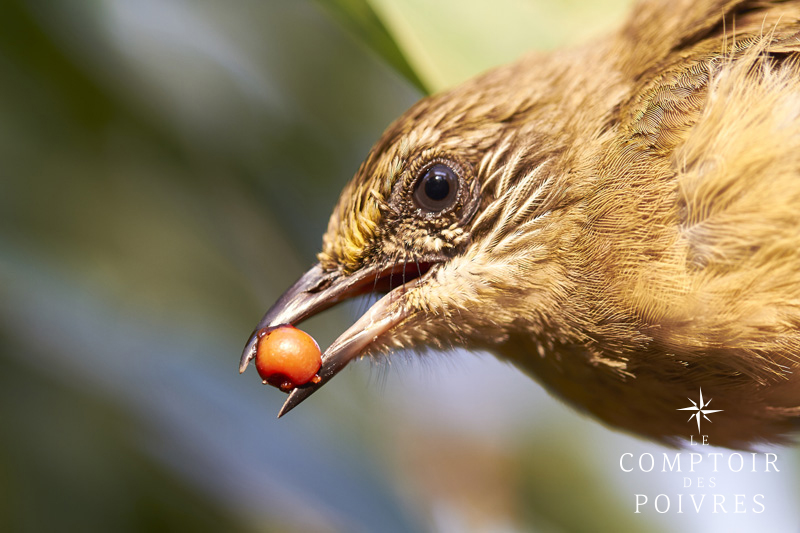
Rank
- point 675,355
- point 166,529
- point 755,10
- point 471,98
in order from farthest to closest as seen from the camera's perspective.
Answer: point 166,529
point 471,98
point 755,10
point 675,355

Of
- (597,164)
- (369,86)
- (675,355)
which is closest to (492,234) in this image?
(597,164)

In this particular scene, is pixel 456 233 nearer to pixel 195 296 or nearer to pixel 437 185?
pixel 437 185

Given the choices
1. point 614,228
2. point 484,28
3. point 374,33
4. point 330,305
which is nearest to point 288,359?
point 330,305

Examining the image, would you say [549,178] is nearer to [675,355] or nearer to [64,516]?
[675,355]

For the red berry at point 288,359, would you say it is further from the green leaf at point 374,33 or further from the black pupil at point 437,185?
the green leaf at point 374,33

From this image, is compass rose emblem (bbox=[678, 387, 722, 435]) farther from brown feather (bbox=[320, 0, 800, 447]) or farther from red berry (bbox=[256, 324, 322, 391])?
red berry (bbox=[256, 324, 322, 391])
